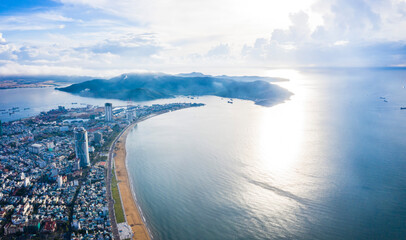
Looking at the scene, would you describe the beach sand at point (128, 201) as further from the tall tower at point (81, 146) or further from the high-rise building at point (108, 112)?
the high-rise building at point (108, 112)

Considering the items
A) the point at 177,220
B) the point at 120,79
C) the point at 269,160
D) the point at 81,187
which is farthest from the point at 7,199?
the point at 120,79

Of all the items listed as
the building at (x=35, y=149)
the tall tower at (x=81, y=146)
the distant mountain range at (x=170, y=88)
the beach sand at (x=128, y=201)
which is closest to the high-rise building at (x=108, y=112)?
the building at (x=35, y=149)

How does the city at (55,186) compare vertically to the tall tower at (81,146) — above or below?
below

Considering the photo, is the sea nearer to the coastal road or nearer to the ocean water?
the ocean water

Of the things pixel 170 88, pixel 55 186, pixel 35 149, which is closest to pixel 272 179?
pixel 55 186

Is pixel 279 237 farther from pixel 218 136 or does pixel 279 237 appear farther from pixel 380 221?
pixel 218 136
